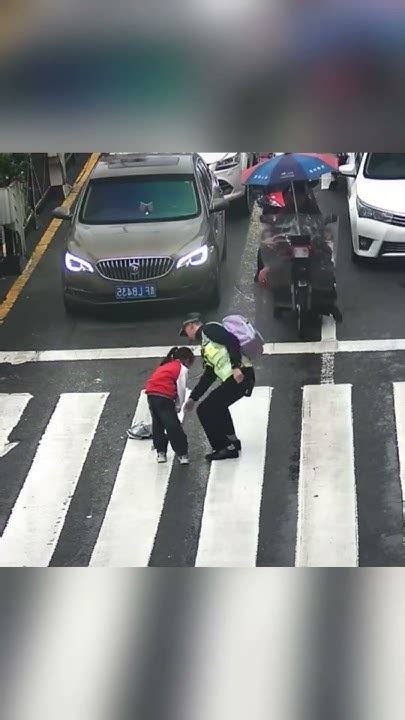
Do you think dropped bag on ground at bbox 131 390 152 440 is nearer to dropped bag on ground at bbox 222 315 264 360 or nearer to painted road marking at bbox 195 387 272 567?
painted road marking at bbox 195 387 272 567

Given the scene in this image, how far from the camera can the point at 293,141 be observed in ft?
3.13

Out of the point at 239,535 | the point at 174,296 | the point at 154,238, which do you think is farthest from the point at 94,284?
the point at 239,535

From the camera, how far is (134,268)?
2422 millimetres

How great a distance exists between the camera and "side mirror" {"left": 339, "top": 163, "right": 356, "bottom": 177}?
203 cm

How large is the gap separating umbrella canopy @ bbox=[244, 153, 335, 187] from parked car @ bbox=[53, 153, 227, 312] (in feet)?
0.54

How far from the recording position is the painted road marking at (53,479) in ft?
8.45

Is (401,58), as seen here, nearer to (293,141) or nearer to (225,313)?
(293,141)

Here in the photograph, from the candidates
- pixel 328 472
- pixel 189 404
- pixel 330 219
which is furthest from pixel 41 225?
pixel 328 472

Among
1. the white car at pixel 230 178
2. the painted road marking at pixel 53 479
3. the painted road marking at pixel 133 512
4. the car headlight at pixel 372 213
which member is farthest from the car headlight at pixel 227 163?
the painted road marking at pixel 133 512

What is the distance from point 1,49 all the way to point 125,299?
149cm

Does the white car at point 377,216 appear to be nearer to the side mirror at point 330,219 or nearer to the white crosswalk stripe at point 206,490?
the side mirror at point 330,219

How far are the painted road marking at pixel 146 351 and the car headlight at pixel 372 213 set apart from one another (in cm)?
38

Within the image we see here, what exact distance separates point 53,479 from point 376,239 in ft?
3.44

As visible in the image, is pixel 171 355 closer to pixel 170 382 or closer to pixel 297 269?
pixel 170 382
